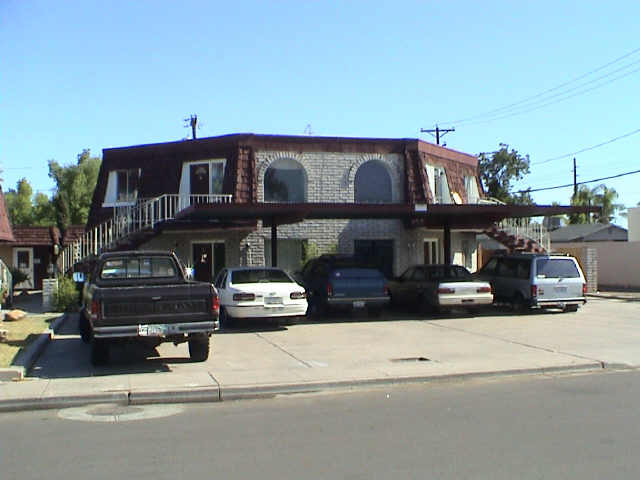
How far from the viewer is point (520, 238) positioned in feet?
93.0

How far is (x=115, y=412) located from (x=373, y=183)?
20145 mm

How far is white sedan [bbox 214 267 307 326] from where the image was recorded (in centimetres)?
1650

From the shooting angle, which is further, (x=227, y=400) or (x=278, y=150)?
(x=278, y=150)

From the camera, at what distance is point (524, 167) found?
5372 centimetres

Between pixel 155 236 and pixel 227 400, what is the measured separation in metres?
16.3

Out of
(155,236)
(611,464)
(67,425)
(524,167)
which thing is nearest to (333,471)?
(611,464)

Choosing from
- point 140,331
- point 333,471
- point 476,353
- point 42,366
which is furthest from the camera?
point 476,353

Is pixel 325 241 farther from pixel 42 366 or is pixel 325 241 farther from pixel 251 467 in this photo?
pixel 251 467

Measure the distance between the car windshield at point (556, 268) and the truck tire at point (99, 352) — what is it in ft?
42.8

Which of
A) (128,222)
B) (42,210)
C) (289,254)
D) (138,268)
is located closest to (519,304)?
(289,254)

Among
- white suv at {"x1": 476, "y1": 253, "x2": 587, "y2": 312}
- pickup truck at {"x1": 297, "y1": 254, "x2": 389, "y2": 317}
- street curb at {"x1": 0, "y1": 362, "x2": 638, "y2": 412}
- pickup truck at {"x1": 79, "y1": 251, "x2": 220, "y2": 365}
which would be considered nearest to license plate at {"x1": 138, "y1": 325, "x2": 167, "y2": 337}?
pickup truck at {"x1": 79, "y1": 251, "x2": 220, "y2": 365}

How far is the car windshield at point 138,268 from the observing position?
44.1 feet

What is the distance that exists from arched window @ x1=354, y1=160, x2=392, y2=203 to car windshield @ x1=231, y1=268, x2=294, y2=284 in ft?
35.1

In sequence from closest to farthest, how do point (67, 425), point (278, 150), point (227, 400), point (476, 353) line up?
point (67, 425) → point (227, 400) → point (476, 353) → point (278, 150)
